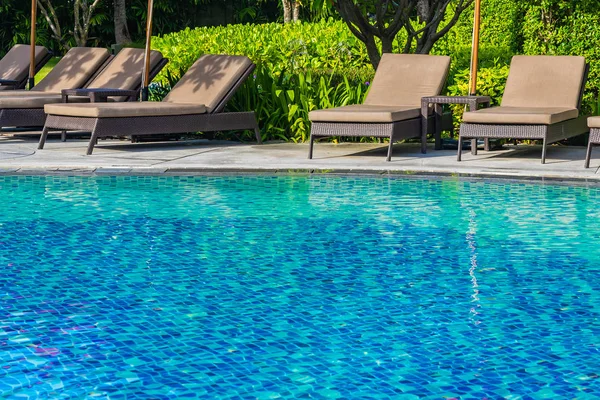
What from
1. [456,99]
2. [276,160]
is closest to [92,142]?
[276,160]

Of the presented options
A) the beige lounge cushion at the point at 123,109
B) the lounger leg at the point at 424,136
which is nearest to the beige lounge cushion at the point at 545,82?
the lounger leg at the point at 424,136

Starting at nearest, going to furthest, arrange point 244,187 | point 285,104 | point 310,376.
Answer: point 310,376, point 244,187, point 285,104

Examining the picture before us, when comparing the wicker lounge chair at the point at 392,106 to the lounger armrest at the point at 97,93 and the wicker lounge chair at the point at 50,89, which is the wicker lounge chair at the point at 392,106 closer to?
the lounger armrest at the point at 97,93

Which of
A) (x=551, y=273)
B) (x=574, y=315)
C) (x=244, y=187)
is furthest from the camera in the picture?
(x=244, y=187)

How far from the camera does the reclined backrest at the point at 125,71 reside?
13.5 m

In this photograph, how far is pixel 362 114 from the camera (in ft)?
37.2

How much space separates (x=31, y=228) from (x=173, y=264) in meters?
1.68

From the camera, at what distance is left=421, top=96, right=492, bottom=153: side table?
11625 mm

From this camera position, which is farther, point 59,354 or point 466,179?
point 466,179

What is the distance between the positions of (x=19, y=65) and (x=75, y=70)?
1.60 meters

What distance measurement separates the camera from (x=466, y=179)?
33.5 ft

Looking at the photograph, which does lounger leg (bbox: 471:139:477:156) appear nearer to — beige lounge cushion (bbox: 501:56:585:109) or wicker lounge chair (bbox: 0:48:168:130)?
beige lounge cushion (bbox: 501:56:585:109)

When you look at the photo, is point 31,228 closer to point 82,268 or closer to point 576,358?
point 82,268

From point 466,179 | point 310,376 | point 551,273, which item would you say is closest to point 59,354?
point 310,376
